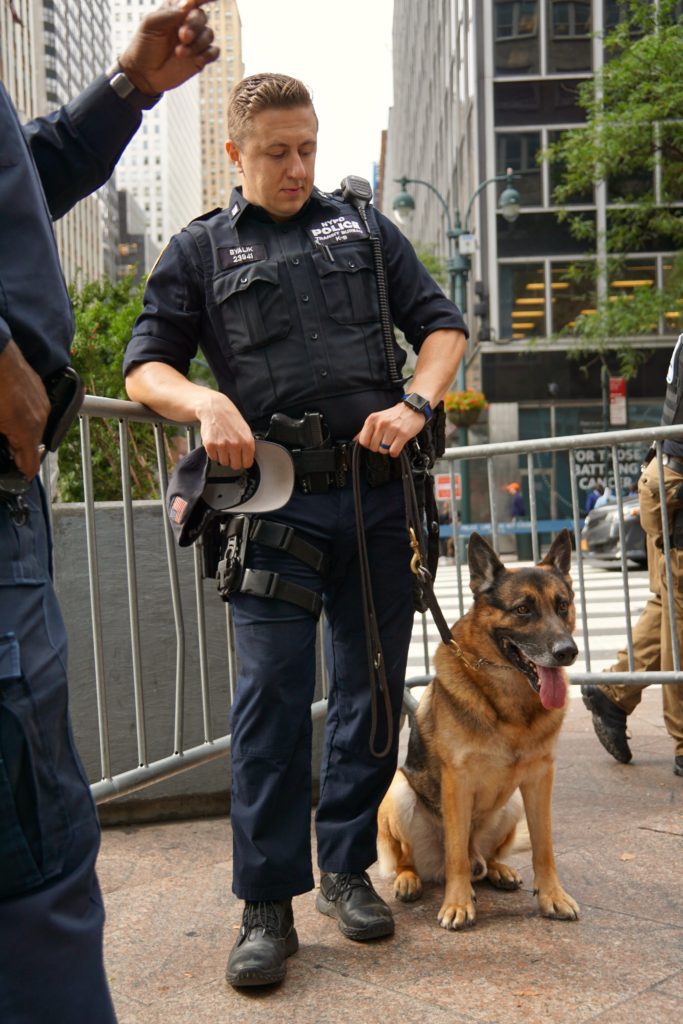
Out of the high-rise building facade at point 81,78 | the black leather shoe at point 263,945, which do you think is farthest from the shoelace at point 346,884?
the high-rise building facade at point 81,78

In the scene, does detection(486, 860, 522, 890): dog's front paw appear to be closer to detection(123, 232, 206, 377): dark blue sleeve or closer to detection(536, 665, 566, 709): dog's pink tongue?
detection(536, 665, 566, 709): dog's pink tongue

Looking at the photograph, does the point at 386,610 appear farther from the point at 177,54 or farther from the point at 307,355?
the point at 177,54

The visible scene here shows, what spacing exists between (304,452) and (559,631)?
1.01 metres

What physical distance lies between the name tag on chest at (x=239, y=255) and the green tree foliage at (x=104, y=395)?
895 millimetres

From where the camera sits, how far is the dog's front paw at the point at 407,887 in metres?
3.44

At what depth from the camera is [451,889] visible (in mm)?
3219

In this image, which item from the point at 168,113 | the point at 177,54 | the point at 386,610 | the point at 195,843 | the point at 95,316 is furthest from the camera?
the point at 168,113

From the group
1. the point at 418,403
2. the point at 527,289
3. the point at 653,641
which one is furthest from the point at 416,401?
the point at 527,289

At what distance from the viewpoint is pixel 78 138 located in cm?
191

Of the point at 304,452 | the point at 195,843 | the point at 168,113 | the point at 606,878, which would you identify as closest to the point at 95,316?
the point at 195,843

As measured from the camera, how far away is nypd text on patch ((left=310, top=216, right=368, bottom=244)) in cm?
312

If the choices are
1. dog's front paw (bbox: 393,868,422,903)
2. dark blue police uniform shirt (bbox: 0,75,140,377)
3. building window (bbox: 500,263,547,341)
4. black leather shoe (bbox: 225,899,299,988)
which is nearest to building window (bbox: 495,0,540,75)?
building window (bbox: 500,263,547,341)

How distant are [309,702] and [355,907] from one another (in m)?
0.62

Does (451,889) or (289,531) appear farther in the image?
(451,889)
